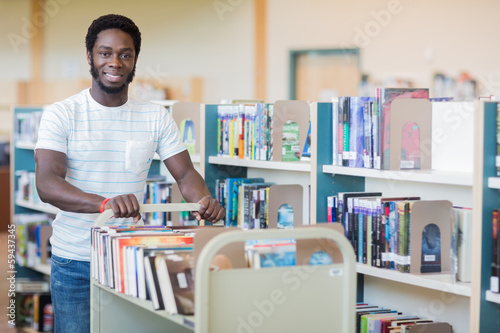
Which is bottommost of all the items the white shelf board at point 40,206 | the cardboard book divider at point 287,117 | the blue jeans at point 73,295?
the blue jeans at point 73,295

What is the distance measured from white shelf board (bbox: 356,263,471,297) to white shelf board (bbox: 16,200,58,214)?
2.94m

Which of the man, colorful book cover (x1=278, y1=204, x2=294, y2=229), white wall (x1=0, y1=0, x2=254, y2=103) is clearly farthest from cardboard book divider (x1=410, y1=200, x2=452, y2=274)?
white wall (x1=0, y1=0, x2=254, y2=103)

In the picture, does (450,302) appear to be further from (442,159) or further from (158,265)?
(158,265)

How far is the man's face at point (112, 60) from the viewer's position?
103 inches

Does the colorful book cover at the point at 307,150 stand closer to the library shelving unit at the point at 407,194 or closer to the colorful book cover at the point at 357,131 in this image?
the library shelving unit at the point at 407,194

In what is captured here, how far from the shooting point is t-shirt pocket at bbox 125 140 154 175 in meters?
2.65

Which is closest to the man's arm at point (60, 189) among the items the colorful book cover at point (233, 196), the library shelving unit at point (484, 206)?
the library shelving unit at point (484, 206)

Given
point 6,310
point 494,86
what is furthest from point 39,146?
point 494,86

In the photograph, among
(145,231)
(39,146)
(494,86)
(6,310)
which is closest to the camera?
(145,231)

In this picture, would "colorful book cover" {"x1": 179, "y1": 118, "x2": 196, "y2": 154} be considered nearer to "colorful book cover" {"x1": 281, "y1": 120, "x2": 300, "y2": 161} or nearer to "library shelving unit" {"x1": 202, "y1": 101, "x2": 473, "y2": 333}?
"library shelving unit" {"x1": 202, "y1": 101, "x2": 473, "y2": 333}

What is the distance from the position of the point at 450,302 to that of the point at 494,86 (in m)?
4.42

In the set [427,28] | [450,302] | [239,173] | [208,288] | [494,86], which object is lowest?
[450,302]

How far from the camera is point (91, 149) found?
2.60m

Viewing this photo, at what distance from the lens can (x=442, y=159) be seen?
2.80 metres
